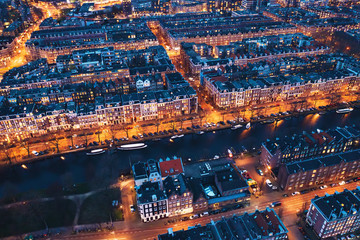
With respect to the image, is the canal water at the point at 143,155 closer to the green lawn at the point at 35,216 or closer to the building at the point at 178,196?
the green lawn at the point at 35,216

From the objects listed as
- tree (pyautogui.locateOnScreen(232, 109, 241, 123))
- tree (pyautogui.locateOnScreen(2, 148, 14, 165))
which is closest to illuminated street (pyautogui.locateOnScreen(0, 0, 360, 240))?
tree (pyautogui.locateOnScreen(2, 148, 14, 165))

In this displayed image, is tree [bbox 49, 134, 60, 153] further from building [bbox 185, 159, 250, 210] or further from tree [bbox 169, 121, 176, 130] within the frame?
building [bbox 185, 159, 250, 210]

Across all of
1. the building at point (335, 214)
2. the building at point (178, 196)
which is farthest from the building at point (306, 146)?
Result: the building at point (178, 196)

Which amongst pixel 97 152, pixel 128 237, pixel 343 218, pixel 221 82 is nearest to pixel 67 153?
pixel 97 152

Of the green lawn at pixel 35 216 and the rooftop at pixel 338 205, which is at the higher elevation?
the rooftop at pixel 338 205

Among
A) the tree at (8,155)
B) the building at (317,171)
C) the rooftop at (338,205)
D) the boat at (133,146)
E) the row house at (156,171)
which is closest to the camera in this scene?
the rooftop at (338,205)

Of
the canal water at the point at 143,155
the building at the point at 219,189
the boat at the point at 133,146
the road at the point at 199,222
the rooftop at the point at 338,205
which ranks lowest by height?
the canal water at the point at 143,155

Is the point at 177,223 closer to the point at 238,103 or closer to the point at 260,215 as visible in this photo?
the point at 260,215
